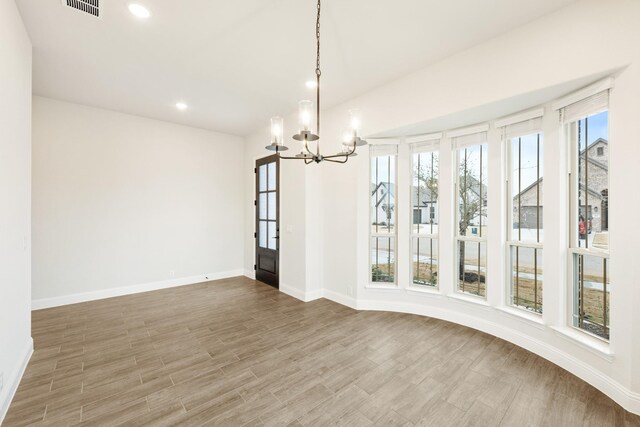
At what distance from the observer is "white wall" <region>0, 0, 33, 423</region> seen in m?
2.11

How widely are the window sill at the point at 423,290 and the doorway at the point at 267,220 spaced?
243 cm

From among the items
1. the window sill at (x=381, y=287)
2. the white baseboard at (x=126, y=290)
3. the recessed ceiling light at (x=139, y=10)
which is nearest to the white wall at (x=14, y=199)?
the recessed ceiling light at (x=139, y=10)

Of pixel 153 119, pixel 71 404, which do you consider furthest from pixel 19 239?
pixel 153 119

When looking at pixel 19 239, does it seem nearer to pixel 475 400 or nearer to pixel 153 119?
pixel 153 119

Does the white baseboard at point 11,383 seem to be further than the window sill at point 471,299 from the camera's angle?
No

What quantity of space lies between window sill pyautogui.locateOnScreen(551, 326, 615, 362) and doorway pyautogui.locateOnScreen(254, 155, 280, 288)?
4.04m

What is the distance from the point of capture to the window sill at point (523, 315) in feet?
9.43

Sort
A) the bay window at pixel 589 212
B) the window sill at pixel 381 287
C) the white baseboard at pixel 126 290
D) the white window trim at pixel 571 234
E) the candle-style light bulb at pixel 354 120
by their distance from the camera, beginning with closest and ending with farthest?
the candle-style light bulb at pixel 354 120, the bay window at pixel 589 212, the white window trim at pixel 571 234, the window sill at pixel 381 287, the white baseboard at pixel 126 290

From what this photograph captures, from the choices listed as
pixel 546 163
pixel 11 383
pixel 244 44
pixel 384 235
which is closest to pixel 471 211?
pixel 546 163

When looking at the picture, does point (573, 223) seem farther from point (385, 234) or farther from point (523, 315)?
point (385, 234)

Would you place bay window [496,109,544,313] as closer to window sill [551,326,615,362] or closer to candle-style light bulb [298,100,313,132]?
window sill [551,326,615,362]

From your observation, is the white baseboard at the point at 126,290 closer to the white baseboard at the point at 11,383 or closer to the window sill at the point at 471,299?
the white baseboard at the point at 11,383

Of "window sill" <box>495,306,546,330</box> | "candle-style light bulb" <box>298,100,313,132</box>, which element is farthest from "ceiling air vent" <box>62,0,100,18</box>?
"window sill" <box>495,306,546,330</box>

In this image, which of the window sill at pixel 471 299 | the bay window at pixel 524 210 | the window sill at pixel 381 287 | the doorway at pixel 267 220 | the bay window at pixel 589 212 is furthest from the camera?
the doorway at pixel 267 220
